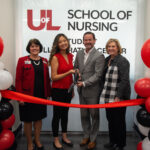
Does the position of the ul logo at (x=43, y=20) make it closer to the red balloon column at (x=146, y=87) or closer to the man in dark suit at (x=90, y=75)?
the man in dark suit at (x=90, y=75)

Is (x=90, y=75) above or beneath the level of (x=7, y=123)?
above

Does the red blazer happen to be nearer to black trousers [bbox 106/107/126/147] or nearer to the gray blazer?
the gray blazer

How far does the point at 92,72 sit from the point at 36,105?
89 cm

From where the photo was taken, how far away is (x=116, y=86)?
2.63m

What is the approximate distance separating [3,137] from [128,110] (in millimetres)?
2215

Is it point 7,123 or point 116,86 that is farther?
point 116,86

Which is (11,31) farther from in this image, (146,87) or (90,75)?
(146,87)

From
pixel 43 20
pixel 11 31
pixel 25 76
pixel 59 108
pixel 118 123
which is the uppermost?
Result: pixel 43 20

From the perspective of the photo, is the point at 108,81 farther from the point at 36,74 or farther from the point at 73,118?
the point at 73,118

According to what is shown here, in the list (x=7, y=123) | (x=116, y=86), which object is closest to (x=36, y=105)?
(x=7, y=123)

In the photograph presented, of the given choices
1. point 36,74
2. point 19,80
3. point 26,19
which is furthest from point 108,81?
point 26,19

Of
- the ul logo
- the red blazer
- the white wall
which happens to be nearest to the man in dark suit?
the red blazer

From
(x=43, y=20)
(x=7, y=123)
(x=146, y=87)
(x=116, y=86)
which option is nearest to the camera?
(x=146, y=87)

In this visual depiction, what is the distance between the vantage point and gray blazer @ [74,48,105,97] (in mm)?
2713
